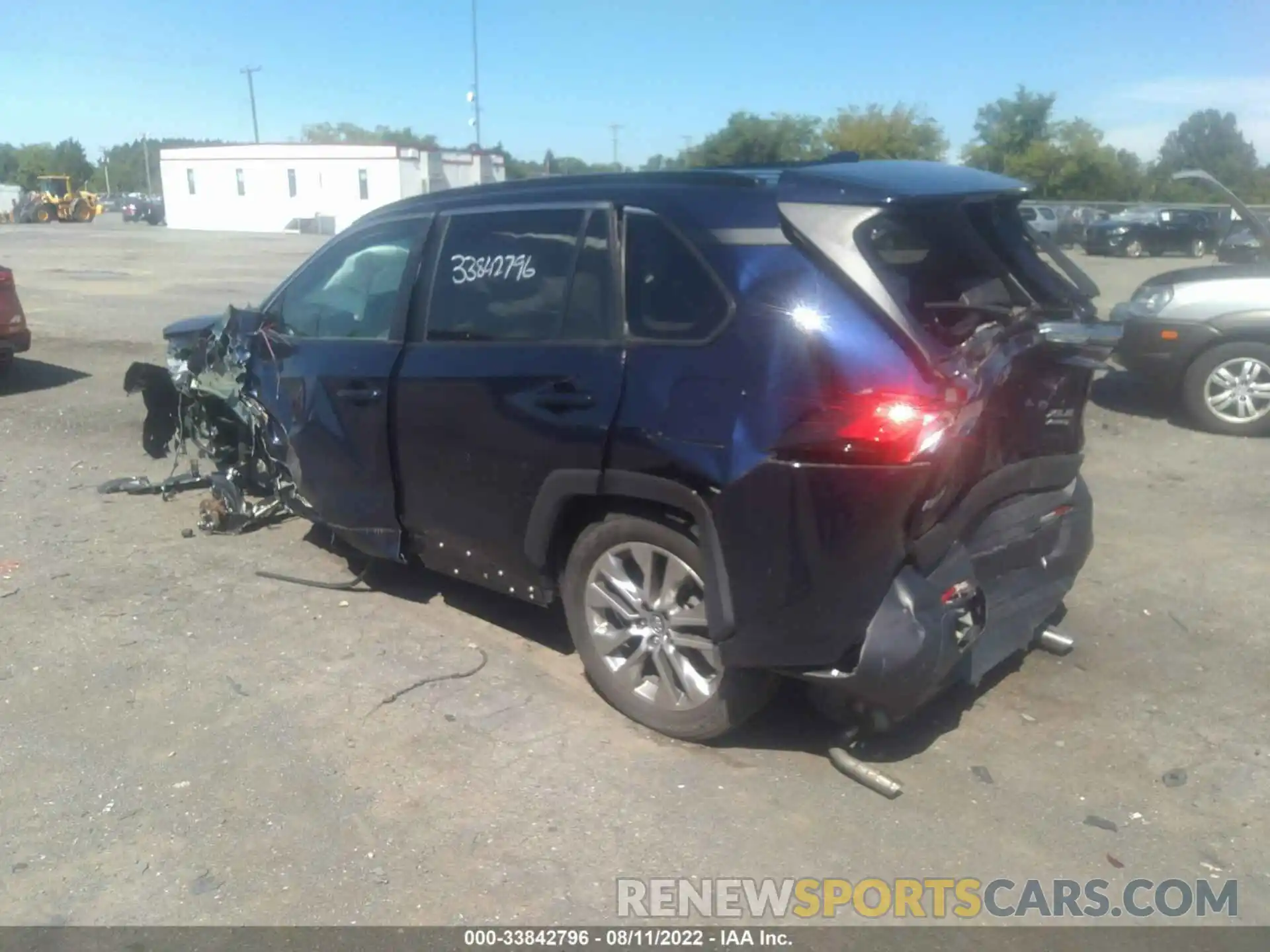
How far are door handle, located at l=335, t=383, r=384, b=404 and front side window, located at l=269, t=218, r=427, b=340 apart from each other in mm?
233

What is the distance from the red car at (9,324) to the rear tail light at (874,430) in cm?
985

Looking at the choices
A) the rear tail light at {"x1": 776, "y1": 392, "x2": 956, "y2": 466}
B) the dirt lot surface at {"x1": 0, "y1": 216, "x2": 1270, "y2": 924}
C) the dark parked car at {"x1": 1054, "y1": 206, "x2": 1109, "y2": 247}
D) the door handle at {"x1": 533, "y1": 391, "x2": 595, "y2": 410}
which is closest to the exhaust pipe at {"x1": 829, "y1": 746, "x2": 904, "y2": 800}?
the dirt lot surface at {"x1": 0, "y1": 216, "x2": 1270, "y2": 924}

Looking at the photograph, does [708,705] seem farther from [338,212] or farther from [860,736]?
[338,212]

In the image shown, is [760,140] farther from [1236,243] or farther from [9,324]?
[9,324]

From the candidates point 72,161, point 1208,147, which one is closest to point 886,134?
point 1208,147

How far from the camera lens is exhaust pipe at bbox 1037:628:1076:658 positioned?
476 cm

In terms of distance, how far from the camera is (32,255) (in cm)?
3175

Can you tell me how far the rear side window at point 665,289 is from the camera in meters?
3.70

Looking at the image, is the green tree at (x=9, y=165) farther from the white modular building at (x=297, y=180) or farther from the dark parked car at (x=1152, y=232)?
the dark parked car at (x=1152, y=232)

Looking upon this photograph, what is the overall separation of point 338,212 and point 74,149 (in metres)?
73.4

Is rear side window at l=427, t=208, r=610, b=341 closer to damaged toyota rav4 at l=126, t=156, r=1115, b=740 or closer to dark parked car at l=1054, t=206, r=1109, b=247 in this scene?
damaged toyota rav4 at l=126, t=156, r=1115, b=740

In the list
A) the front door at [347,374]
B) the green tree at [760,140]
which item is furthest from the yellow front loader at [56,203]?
the front door at [347,374]

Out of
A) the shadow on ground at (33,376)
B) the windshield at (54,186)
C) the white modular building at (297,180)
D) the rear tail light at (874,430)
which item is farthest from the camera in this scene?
the windshield at (54,186)
